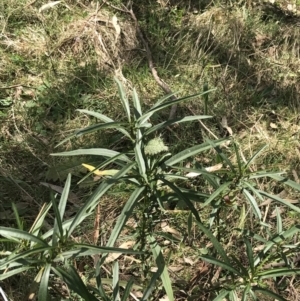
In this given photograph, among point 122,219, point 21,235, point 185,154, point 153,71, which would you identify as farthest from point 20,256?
point 153,71

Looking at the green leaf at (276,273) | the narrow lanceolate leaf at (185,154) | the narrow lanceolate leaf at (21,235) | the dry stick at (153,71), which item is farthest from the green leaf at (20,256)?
the dry stick at (153,71)

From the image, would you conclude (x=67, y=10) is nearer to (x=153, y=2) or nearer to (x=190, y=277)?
(x=153, y=2)

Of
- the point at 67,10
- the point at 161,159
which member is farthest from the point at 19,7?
the point at 161,159

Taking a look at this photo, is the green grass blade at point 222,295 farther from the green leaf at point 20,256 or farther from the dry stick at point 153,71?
the dry stick at point 153,71

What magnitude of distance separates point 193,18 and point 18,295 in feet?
7.49

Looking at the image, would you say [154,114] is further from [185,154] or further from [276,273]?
[276,273]

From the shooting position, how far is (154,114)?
115 inches

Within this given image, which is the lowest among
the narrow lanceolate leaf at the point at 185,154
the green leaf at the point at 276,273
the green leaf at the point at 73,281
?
the green leaf at the point at 276,273

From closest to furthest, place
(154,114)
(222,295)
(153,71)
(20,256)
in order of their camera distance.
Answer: (20,256) < (222,295) < (154,114) < (153,71)

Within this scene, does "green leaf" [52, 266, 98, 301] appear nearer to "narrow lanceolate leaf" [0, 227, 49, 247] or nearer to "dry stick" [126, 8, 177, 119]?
"narrow lanceolate leaf" [0, 227, 49, 247]

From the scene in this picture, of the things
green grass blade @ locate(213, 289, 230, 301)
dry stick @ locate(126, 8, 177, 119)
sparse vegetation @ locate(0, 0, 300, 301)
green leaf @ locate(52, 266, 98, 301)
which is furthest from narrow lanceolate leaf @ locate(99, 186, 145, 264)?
dry stick @ locate(126, 8, 177, 119)

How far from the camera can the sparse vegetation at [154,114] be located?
2189mm

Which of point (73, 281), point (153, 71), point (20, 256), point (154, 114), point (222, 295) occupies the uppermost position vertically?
point (20, 256)

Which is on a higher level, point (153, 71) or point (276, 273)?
point (276, 273)
